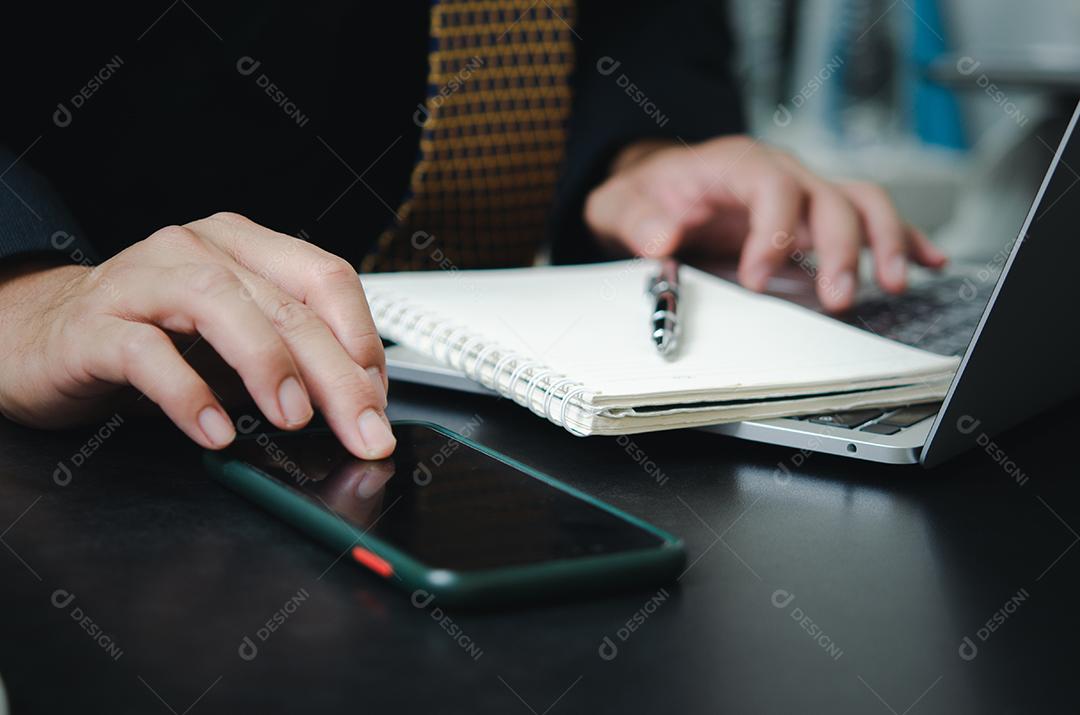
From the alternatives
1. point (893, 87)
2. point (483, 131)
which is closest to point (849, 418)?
point (483, 131)

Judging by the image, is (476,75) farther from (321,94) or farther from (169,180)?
(169,180)

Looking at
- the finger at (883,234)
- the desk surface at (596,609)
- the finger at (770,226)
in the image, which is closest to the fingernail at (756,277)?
the finger at (770,226)

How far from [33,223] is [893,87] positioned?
2916 mm

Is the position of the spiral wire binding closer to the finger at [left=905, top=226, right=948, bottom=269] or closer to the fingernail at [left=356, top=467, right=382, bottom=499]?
the fingernail at [left=356, top=467, right=382, bottom=499]

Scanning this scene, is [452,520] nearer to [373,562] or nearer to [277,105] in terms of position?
[373,562]

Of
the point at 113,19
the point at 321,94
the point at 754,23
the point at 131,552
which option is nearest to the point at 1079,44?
the point at 754,23

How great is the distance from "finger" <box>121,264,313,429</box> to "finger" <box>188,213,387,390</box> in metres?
0.04

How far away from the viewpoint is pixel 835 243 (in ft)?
2.83

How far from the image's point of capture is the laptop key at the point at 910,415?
533 mm

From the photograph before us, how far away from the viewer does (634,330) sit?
2.08 feet

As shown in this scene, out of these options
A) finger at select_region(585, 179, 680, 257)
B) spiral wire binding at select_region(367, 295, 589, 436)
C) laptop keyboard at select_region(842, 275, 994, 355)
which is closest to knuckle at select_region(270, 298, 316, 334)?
spiral wire binding at select_region(367, 295, 589, 436)

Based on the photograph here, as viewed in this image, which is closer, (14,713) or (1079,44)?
(14,713)

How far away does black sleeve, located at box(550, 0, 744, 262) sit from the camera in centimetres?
112

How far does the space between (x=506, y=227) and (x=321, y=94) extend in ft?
0.82
